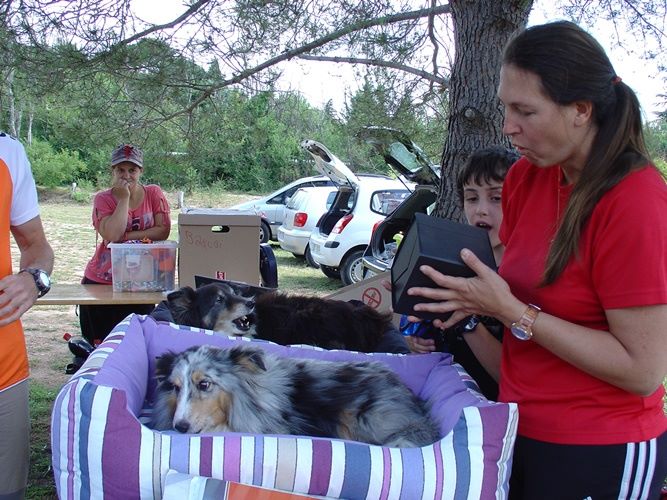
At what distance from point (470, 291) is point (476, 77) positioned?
8.52 feet

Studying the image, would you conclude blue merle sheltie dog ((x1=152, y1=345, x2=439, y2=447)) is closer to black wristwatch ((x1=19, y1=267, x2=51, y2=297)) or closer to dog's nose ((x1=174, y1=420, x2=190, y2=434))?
dog's nose ((x1=174, y1=420, x2=190, y2=434))

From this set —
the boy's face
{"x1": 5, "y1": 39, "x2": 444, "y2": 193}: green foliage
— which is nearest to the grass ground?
{"x1": 5, "y1": 39, "x2": 444, "y2": 193}: green foliage

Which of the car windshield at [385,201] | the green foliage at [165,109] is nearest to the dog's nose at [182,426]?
the green foliage at [165,109]

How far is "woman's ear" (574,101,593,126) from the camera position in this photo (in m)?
1.43

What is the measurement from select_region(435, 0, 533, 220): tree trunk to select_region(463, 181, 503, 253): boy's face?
4.35ft

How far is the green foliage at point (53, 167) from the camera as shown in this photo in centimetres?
1677

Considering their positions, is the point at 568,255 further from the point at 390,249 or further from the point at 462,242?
the point at 390,249

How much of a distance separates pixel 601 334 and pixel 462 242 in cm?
41

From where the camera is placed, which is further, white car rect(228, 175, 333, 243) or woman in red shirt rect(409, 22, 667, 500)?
white car rect(228, 175, 333, 243)

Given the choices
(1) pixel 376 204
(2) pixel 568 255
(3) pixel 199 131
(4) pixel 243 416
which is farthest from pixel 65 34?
(1) pixel 376 204

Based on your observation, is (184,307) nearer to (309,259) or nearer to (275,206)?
(309,259)

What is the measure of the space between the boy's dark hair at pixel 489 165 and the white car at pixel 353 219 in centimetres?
721

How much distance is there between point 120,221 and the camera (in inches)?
171

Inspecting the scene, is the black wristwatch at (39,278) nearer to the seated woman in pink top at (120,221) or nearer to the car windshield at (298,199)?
the seated woman in pink top at (120,221)
